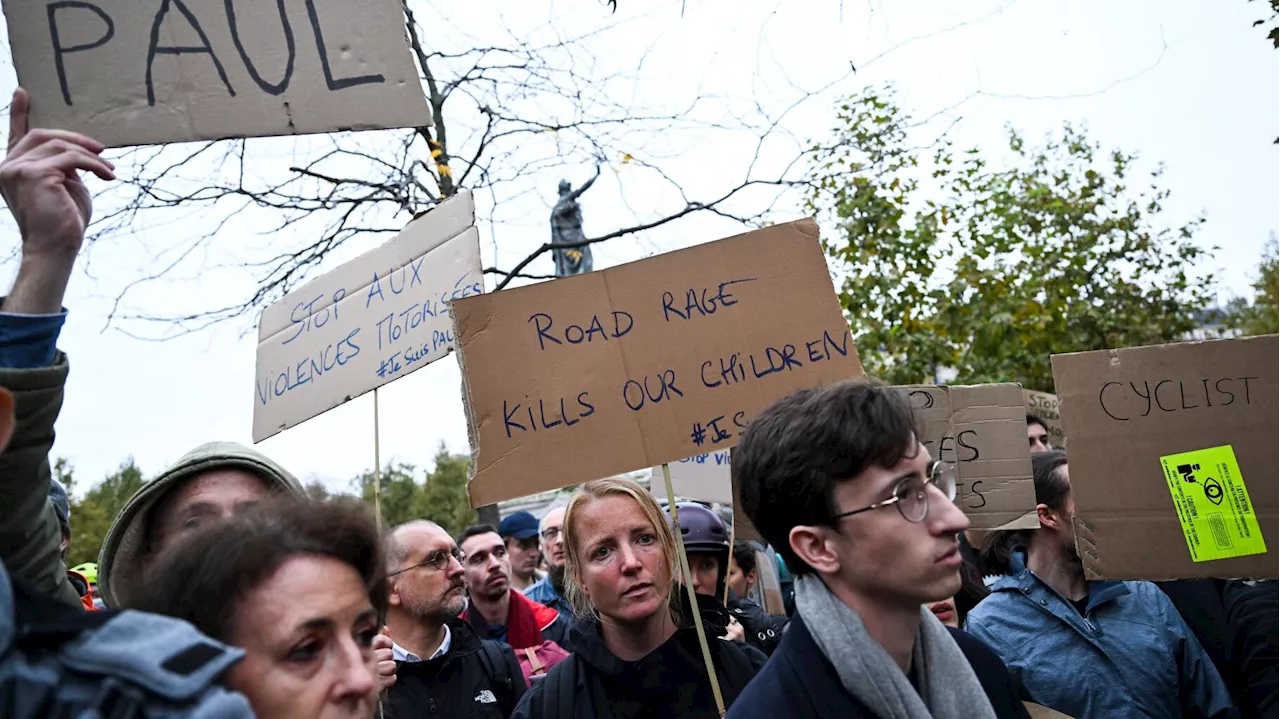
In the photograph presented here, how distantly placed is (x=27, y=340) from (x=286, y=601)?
503 mm

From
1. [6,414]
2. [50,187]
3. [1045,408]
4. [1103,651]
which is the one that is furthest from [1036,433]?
[6,414]

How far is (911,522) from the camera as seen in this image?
7.05 ft

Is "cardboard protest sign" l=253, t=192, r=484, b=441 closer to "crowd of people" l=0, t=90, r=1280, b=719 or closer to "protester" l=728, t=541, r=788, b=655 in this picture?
"crowd of people" l=0, t=90, r=1280, b=719

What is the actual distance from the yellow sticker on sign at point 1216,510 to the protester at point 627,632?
1.33 metres

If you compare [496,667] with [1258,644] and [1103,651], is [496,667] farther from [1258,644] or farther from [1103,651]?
[1258,644]

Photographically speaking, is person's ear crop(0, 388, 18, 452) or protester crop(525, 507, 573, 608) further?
protester crop(525, 507, 573, 608)

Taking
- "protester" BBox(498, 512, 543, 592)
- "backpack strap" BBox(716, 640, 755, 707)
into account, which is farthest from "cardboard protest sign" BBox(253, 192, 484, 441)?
"protester" BBox(498, 512, 543, 592)

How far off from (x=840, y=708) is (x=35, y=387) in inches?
56.4

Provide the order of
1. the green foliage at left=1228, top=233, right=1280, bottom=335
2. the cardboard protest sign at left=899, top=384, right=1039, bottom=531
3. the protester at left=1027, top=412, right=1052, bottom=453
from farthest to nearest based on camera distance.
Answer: the green foliage at left=1228, top=233, right=1280, bottom=335 < the protester at left=1027, top=412, right=1052, bottom=453 < the cardboard protest sign at left=899, top=384, right=1039, bottom=531

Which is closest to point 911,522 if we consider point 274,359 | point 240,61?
point 240,61

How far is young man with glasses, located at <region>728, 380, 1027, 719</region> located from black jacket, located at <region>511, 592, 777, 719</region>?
38.6 inches

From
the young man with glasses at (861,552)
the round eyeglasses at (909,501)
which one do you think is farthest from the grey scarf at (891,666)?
the round eyeglasses at (909,501)

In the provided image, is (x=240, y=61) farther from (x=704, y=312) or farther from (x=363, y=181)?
(x=363, y=181)

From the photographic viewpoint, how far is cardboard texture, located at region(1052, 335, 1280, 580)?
3078 millimetres
